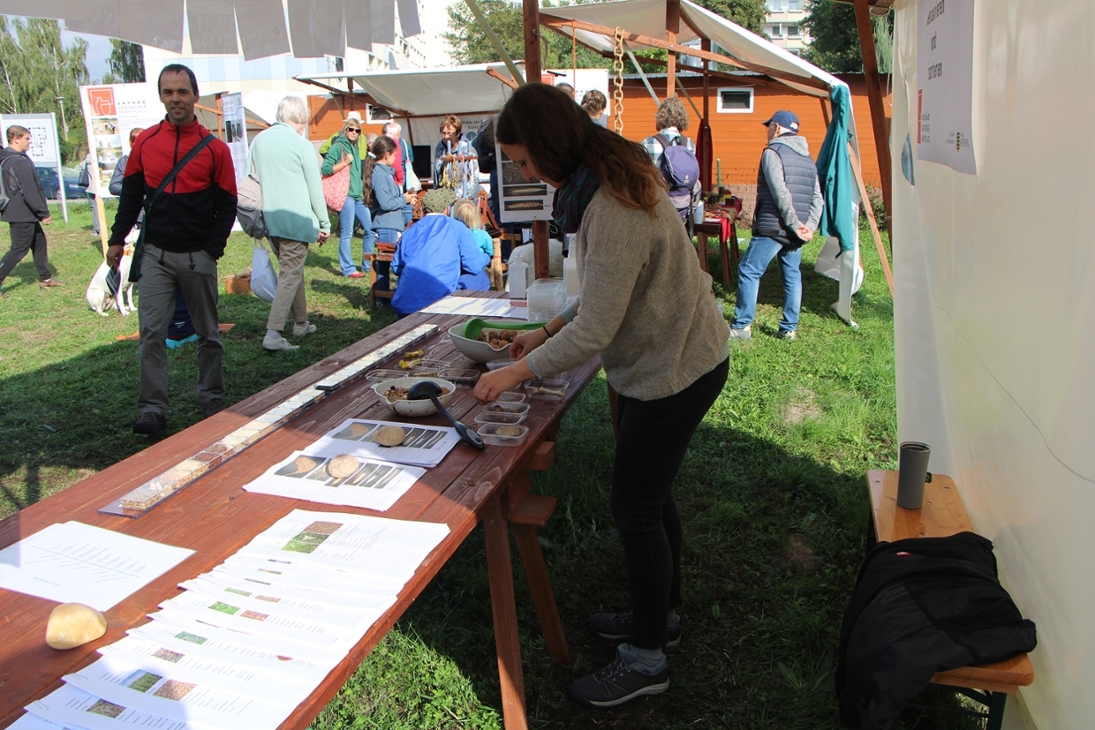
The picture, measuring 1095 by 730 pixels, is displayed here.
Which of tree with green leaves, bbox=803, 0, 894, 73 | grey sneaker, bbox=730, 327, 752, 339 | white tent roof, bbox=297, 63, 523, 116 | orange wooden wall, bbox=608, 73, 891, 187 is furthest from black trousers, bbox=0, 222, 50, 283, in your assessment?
tree with green leaves, bbox=803, 0, 894, 73

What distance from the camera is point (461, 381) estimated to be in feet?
7.95

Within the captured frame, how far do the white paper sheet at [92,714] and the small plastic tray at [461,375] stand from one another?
148 cm

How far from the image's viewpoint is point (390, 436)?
1.93m

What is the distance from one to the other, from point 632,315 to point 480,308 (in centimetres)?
178

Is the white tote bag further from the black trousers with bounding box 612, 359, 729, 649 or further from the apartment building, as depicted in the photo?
the apartment building

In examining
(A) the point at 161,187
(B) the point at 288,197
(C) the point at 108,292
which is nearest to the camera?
(A) the point at 161,187

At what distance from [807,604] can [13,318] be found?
24.5 ft

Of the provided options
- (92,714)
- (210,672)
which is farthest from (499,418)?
(92,714)

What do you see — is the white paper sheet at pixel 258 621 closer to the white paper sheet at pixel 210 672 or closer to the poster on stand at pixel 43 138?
the white paper sheet at pixel 210 672

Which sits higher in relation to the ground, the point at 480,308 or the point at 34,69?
the point at 34,69

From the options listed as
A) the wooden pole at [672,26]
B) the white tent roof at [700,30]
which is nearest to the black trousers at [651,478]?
the white tent roof at [700,30]

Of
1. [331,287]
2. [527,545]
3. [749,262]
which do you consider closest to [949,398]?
[527,545]

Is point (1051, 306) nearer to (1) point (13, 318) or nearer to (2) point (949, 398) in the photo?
(2) point (949, 398)

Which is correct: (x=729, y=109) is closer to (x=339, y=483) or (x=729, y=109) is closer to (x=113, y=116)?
(x=113, y=116)
